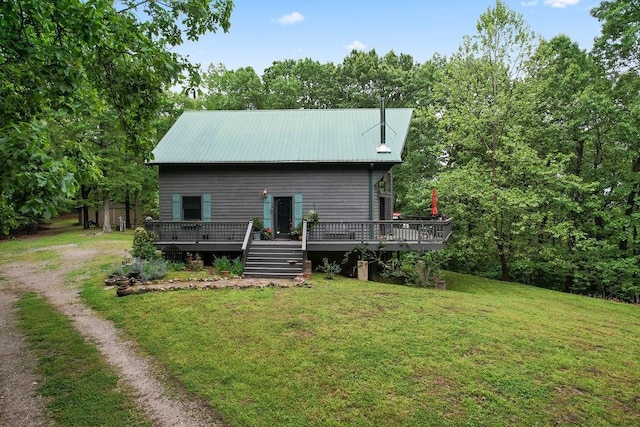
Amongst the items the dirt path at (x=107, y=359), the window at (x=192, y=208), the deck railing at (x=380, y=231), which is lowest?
the dirt path at (x=107, y=359)

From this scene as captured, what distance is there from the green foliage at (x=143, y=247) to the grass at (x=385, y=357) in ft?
12.1

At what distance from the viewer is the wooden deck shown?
1394 cm

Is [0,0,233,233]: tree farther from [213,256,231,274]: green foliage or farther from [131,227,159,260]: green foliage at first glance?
[131,227,159,260]: green foliage

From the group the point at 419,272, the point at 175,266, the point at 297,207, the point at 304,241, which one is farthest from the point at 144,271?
the point at 419,272

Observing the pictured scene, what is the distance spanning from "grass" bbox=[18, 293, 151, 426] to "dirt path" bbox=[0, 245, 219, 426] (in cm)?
15

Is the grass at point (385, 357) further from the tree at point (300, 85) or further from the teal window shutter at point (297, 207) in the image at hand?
the tree at point (300, 85)

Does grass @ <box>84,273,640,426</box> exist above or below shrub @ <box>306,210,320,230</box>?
below

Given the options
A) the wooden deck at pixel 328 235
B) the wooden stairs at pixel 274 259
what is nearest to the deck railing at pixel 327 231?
the wooden deck at pixel 328 235

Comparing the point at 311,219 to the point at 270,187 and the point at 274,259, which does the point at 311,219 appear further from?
the point at 270,187

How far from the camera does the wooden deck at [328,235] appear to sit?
13938mm

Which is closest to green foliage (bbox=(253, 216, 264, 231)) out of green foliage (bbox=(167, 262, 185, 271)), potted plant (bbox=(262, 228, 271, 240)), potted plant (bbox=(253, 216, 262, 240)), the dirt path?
potted plant (bbox=(253, 216, 262, 240))

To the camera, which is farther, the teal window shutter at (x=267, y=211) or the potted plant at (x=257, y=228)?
the teal window shutter at (x=267, y=211)

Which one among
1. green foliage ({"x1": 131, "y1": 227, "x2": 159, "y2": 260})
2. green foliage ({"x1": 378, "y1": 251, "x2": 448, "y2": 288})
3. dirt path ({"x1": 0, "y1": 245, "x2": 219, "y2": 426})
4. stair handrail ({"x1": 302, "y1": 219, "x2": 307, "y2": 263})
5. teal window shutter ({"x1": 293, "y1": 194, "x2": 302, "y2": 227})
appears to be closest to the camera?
dirt path ({"x1": 0, "y1": 245, "x2": 219, "y2": 426})

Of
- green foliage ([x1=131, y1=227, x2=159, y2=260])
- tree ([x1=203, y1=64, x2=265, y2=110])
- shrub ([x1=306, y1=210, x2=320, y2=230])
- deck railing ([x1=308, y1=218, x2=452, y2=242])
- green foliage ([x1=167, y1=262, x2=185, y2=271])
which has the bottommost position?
green foliage ([x1=167, y1=262, x2=185, y2=271])
